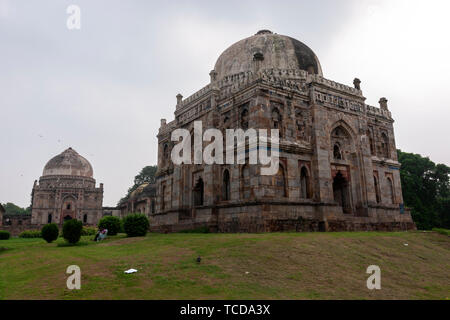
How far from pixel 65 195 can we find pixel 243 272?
1929 inches

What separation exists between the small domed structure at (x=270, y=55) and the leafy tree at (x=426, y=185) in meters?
20.2

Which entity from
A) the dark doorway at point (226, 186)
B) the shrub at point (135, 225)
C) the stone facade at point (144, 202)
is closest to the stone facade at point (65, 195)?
the stone facade at point (144, 202)

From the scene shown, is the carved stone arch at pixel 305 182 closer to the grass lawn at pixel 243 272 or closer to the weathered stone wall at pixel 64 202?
the grass lawn at pixel 243 272

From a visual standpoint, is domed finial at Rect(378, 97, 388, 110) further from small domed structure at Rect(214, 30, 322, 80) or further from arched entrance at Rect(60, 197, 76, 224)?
arched entrance at Rect(60, 197, 76, 224)

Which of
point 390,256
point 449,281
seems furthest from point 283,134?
point 449,281

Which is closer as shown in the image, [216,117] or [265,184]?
[265,184]

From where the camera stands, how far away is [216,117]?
880 inches

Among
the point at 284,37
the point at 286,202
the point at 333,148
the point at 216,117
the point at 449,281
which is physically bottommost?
the point at 449,281

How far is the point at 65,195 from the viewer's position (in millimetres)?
51312

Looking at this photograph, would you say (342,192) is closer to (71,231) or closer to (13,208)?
(71,231)

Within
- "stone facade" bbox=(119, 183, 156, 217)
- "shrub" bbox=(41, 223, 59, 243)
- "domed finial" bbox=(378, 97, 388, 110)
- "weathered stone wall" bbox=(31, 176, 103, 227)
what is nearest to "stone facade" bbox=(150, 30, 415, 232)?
"domed finial" bbox=(378, 97, 388, 110)

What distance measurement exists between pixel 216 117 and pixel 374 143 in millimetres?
12726

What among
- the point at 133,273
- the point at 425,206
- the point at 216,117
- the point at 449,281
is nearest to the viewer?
the point at 133,273

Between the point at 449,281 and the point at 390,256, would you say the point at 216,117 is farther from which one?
the point at 449,281
